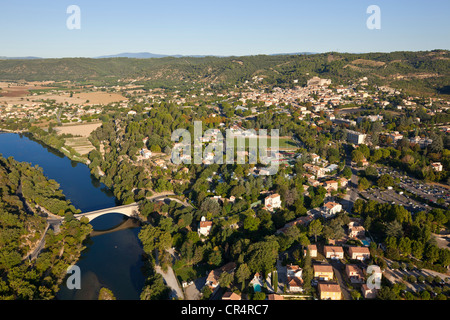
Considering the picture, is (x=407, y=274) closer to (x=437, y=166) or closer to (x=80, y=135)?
(x=437, y=166)

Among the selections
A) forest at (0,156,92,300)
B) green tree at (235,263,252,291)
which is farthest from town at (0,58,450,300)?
forest at (0,156,92,300)

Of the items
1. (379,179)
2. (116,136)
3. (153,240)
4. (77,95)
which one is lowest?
(153,240)

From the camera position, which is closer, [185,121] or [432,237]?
[432,237]

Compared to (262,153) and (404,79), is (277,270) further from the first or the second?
(404,79)

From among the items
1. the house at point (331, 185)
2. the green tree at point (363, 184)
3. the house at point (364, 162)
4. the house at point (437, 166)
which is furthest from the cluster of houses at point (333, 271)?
the house at point (437, 166)

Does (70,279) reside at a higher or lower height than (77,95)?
lower

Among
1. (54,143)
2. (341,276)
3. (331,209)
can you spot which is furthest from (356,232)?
(54,143)

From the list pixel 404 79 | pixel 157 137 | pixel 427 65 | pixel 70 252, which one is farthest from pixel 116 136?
pixel 427 65
